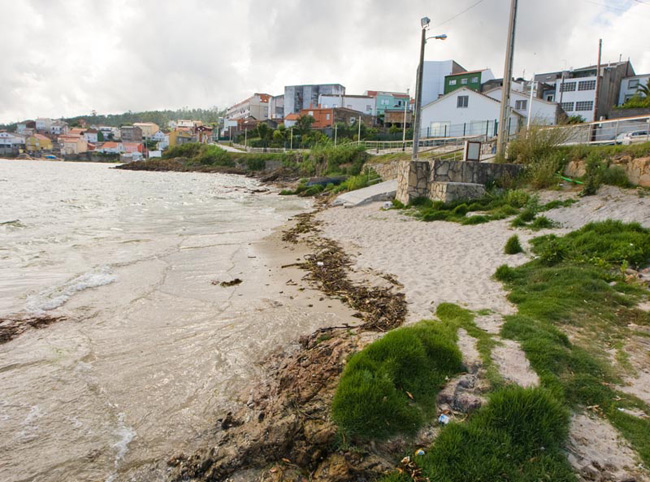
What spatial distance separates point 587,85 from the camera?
169 ft

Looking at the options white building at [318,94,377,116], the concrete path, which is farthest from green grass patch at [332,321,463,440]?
white building at [318,94,377,116]

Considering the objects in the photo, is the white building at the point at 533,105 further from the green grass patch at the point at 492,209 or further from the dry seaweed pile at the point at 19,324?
the dry seaweed pile at the point at 19,324

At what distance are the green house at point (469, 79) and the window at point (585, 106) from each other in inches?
500

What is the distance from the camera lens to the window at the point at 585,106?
51562 mm

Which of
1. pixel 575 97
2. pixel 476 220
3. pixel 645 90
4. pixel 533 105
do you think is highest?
pixel 645 90

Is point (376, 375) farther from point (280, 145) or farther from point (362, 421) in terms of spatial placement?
point (280, 145)

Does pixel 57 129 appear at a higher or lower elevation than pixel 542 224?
higher

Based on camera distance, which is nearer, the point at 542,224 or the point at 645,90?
the point at 542,224

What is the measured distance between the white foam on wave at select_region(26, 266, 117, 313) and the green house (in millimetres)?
57615

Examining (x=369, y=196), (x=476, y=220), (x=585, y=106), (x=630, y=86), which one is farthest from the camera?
(x=630, y=86)

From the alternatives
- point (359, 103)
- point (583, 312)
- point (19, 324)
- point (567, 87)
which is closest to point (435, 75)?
point (567, 87)

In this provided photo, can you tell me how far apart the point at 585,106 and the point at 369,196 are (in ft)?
159

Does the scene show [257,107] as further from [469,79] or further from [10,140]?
[10,140]

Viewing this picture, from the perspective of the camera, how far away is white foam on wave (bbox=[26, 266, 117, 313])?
275 inches
